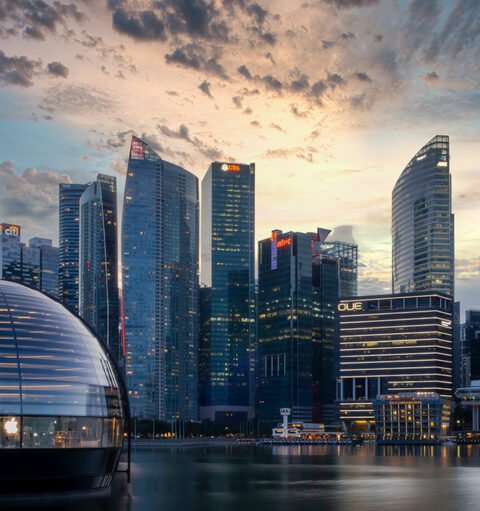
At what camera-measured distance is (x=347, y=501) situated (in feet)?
211

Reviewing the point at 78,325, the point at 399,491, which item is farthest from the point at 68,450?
the point at 399,491

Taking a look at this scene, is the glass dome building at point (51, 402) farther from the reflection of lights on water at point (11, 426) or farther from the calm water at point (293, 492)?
the calm water at point (293, 492)

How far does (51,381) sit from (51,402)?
1.28 meters

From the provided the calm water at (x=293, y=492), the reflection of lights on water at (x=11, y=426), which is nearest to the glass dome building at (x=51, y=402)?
the reflection of lights on water at (x=11, y=426)

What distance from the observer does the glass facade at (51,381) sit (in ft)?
181

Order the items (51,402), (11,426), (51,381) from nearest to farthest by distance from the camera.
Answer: (11,426) → (51,402) → (51,381)

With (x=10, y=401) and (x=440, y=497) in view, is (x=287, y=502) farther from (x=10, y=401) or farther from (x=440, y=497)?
(x=10, y=401)

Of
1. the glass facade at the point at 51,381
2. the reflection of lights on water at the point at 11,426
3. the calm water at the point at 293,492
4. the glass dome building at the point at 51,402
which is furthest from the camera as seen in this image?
the calm water at the point at 293,492

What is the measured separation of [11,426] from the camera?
2153 inches

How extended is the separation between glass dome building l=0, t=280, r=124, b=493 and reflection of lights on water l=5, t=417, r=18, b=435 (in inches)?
2.3

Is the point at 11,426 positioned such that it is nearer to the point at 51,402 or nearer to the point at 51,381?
the point at 51,402

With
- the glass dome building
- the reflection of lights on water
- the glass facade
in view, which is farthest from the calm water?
the reflection of lights on water

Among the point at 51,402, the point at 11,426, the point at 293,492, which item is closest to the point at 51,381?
the point at 51,402

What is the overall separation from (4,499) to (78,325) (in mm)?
12744
